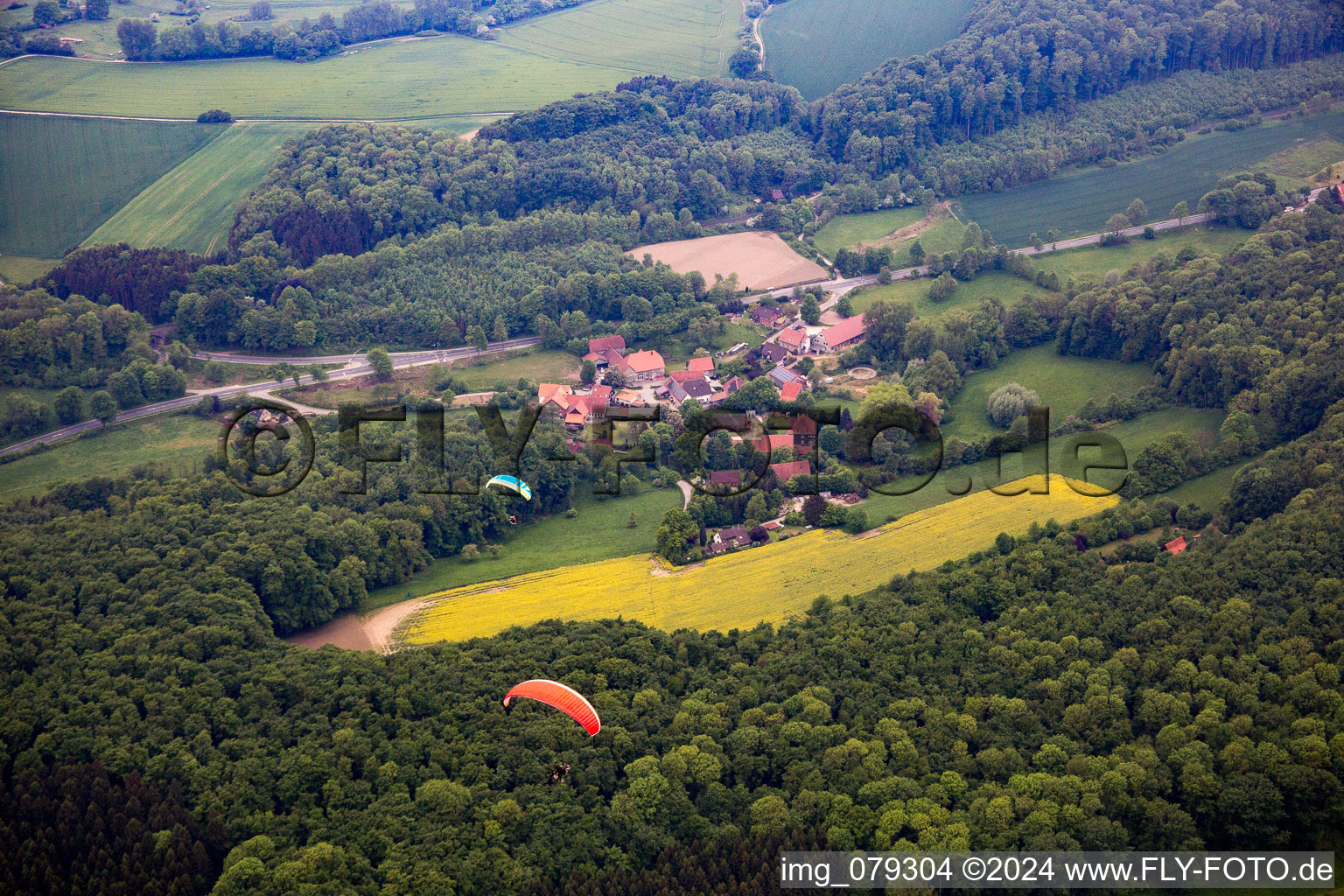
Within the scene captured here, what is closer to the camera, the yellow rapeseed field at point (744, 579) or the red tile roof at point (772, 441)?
the yellow rapeseed field at point (744, 579)

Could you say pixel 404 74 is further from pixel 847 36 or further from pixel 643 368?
pixel 643 368

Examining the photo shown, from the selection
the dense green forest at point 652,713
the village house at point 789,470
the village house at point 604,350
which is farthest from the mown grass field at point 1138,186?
the dense green forest at point 652,713

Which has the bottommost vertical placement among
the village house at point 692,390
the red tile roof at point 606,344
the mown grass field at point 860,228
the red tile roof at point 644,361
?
the village house at point 692,390

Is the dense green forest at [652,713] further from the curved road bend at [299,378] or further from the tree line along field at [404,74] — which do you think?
the tree line along field at [404,74]

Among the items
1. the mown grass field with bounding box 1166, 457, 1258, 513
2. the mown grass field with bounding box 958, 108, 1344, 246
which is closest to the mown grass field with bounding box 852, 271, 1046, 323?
the mown grass field with bounding box 958, 108, 1344, 246

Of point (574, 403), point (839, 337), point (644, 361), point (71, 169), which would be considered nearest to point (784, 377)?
point (839, 337)

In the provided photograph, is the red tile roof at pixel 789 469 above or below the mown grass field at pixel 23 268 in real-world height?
below
